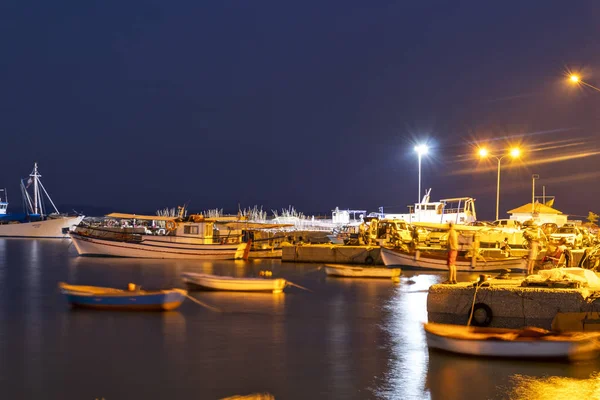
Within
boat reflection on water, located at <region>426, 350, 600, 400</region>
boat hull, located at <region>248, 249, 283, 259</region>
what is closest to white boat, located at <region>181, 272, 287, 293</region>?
boat reflection on water, located at <region>426, 350, 600, 400</region>

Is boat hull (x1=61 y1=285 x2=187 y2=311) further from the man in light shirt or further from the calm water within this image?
the man in light shirt

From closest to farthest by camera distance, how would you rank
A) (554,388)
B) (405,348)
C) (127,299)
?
(554,388) → (405,348) → (127,299)

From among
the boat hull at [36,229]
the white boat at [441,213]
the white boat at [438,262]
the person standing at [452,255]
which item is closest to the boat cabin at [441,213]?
the white boat at [441,213]

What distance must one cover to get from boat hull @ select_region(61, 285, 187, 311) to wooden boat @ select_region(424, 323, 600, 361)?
1000cm

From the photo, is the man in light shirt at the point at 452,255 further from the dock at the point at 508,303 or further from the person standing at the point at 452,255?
the dock at the point at 508,303

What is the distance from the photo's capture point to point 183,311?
21.0 m

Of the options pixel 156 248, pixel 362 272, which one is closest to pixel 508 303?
pixel 362 272

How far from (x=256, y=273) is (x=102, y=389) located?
80.5 ft

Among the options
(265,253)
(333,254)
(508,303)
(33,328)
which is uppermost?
(508,303)

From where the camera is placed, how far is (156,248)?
47250 millimetres

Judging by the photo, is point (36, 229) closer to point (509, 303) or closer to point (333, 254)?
point (333, 254)

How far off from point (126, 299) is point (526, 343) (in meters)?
12.3

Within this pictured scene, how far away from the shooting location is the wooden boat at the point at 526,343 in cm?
1259

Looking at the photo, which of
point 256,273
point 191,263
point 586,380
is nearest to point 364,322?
point 586,380
